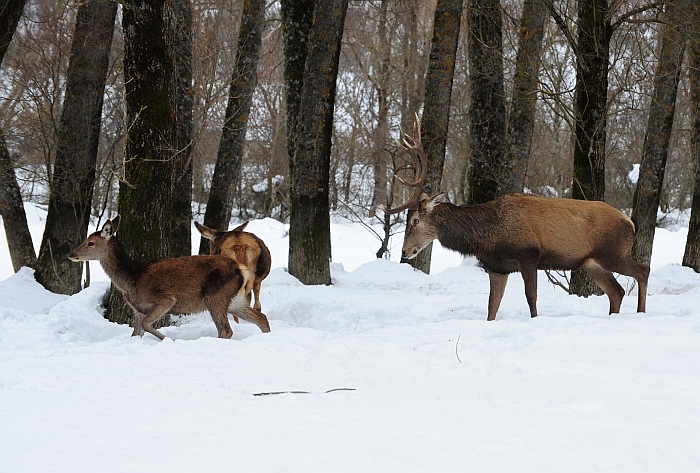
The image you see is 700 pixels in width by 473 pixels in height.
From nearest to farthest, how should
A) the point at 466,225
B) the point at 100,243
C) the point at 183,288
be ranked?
the point at 183,288, the point at 100,243, the point at 466,225

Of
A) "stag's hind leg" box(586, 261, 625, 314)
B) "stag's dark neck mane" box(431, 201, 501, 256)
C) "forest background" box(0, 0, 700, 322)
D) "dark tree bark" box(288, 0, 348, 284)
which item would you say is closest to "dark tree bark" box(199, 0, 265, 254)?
"forest background" box(0, 0, 700, 322)

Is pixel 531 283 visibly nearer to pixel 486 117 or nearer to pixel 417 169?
pixel 417 169

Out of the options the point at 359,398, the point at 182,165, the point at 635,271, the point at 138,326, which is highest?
the point at 182,165

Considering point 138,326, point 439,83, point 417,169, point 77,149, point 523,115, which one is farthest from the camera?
point 523,115

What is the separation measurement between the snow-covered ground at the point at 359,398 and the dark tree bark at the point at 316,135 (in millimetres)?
4022

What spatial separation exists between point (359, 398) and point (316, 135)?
800 cm

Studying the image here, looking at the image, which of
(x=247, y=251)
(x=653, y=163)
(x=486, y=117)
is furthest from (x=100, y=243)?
(x=653, y=163)

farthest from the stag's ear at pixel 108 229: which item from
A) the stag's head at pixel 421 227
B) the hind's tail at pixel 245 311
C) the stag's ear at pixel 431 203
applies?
the stag's ear at pixel 431 203

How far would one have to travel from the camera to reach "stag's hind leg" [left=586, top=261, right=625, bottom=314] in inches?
348

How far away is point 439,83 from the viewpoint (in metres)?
13.6

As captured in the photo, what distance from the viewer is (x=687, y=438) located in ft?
11.7

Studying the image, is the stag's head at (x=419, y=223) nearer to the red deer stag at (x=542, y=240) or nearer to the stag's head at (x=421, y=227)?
the stag's head at (x=421, y=227)

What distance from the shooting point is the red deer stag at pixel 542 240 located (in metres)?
8.59

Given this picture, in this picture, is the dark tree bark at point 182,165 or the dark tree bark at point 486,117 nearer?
the dark tree bark at point 182,165
